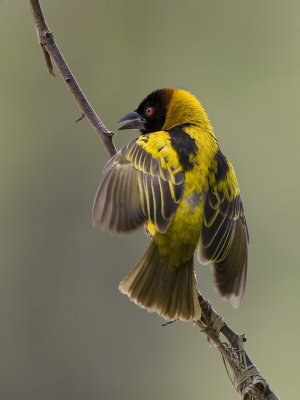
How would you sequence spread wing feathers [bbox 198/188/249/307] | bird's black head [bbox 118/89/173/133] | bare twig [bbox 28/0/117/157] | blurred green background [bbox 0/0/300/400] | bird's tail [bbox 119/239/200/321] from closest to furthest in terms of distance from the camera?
bare twig [bbox 28/0/117/157]
bird's tail [bbox 119/239/200/321]
spread wing feathers [bbox 198/188/249/307]
bird's black head [bbox 118/89/173/133]
blurred green background [bbox 0/0/300/400]

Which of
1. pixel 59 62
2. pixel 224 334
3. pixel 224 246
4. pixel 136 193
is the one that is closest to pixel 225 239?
pixel 224 246

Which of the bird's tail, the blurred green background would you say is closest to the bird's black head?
the bird's tail

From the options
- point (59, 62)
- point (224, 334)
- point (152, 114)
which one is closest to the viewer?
point (224, 334)

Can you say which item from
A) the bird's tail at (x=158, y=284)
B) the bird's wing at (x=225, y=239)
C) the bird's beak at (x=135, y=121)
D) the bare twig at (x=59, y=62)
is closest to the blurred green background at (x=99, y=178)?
the bird's beak at (x=135, y=121)

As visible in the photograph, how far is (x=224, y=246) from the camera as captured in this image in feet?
10.3

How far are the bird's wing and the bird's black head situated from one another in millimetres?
933

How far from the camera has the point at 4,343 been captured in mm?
5887

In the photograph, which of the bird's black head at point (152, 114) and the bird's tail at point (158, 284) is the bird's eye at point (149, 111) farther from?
the bird's tail at point (158, 284)

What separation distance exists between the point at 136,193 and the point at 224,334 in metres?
0.89

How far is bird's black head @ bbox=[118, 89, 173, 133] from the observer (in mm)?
4207

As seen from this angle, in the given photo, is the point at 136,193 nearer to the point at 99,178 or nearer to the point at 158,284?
the point at 158,284

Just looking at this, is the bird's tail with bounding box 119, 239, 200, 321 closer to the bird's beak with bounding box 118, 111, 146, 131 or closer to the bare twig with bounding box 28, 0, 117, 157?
the bare twig with bounding box 28, 0, 117, 157

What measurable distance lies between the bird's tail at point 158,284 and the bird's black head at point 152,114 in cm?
132

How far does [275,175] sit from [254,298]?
1279 millimetres
